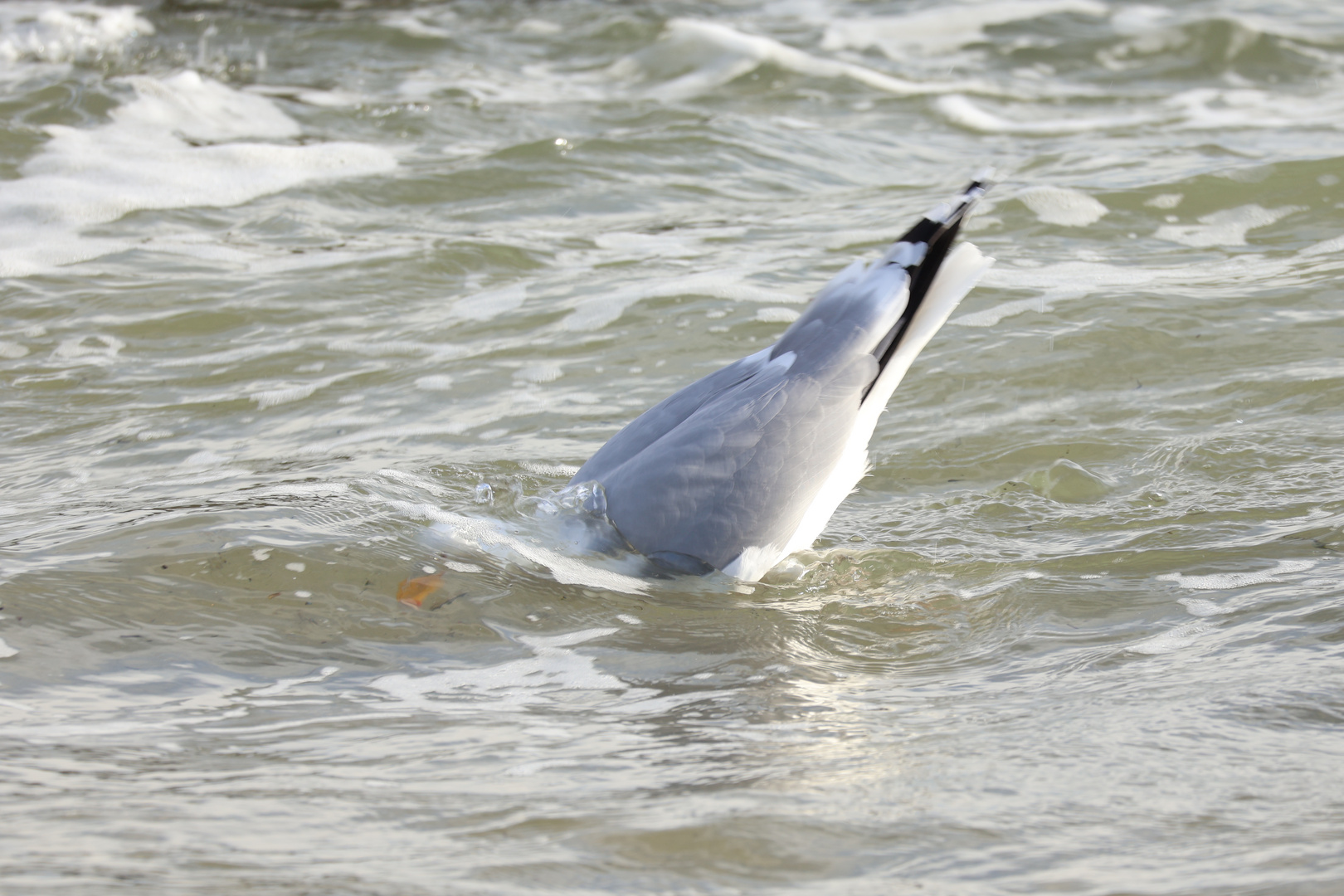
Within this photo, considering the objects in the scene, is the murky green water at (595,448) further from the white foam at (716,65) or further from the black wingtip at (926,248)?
the black wingtip at (926,248)

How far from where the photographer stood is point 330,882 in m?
1.78

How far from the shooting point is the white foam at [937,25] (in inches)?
428

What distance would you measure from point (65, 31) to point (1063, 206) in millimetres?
8232

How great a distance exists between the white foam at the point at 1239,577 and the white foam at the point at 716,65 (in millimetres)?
6822

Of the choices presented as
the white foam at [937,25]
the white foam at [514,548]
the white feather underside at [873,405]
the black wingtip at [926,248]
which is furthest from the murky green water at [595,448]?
the white foam at [937,25]

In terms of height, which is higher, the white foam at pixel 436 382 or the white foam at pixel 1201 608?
the white foam at pixel 436 382

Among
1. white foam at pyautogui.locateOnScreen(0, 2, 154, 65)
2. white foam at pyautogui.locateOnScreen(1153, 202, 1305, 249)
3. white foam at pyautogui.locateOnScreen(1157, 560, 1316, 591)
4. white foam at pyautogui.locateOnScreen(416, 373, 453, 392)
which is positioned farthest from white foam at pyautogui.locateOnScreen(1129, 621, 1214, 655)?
white foam at pyautogui.locateOnScreen(0, 2, 154, 65)

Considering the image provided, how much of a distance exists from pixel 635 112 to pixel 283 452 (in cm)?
515

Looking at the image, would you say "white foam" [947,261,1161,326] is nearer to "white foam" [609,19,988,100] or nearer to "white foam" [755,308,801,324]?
"white foam" [755,308,801,324]

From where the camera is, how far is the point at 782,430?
3.37 m

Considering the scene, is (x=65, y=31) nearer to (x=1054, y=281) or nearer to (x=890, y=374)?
(x=1054, y=281)

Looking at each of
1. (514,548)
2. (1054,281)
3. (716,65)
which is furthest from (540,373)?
(716,65)

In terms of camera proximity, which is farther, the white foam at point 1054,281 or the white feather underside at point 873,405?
the white foam at point 1054,281

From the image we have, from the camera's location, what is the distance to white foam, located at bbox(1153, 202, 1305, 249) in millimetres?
6078
